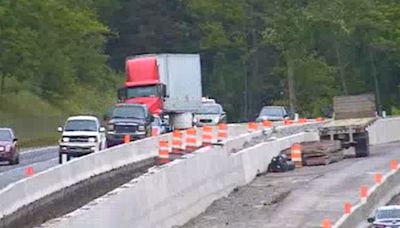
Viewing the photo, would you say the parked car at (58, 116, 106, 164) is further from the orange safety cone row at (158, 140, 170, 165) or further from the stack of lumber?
the stack of lumber

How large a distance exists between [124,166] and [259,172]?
5798mm

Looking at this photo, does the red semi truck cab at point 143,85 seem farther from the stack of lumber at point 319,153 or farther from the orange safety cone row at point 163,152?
the orange safety cone row at point 163,152

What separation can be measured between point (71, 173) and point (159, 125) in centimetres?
1854

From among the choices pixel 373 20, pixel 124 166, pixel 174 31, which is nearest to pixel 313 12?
pixel 373 20

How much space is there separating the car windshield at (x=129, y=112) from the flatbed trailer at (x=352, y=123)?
864 centimetres

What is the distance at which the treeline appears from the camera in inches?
3228

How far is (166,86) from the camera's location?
58375 mm

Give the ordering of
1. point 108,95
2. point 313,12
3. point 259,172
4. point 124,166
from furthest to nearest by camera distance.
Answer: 1. point 313,12
2. point 108,95
3. point 259,172
4. point 124,166

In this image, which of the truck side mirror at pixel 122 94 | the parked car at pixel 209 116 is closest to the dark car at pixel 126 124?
the truck side mirror at pixel 122 94

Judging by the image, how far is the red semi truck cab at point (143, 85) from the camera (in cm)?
5672

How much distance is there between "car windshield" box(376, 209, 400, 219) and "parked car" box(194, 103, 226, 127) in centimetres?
3635

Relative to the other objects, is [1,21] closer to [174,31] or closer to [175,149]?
[175,149]

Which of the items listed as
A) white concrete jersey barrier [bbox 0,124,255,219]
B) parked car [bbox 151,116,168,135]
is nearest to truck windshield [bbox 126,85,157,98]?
parked car [bbox 151,116,168,135]

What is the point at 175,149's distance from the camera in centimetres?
4556
